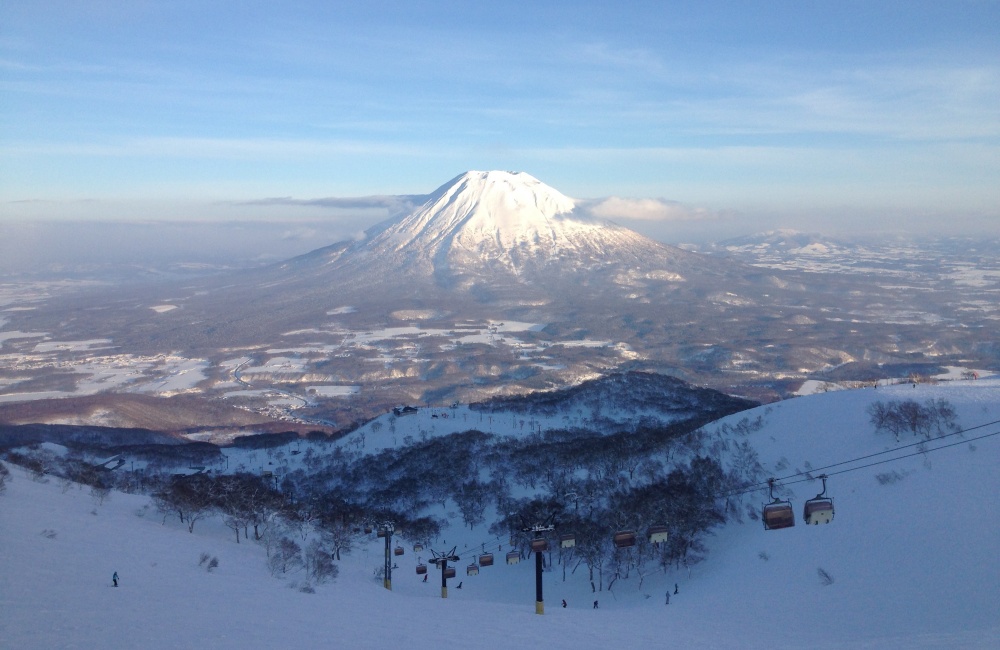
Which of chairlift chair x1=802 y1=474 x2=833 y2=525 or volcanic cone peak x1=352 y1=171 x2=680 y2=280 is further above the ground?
volcanic cone peak x1=352 y1=171 x2=680 y2=280

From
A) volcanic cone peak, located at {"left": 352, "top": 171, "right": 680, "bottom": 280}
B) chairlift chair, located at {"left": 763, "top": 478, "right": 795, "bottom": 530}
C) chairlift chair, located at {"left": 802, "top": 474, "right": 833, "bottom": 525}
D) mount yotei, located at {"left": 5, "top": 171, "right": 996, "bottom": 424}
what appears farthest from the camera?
volcanic cone peak, located at {"left": 352, "top": 171, "right": 680, "bottom": 280}

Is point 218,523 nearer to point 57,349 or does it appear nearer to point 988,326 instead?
point 57,349

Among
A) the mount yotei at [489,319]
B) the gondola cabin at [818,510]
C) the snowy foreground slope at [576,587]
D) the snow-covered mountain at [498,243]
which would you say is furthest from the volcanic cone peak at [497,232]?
the gondola cabin at [818,510]

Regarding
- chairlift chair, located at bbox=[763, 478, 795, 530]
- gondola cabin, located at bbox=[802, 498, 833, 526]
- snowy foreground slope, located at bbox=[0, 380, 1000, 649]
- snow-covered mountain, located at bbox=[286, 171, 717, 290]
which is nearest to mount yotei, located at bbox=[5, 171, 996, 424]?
→ snow-covered mountain, located at bbox=[286, 171, 717, 290]

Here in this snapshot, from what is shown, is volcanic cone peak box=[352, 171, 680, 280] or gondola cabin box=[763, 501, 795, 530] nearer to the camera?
gondola cabin box=[763, 501, 795, 530]

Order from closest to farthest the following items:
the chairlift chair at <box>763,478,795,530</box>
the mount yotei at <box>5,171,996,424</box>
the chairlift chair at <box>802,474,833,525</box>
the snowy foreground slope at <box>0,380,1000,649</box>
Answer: the snowy foreground slope at <box>0,380,1000,649</box> → the chairlift chair at <box>802,474,833,525</box> → the chairlift chair at <box>763,478,795,530</box> → the mount yotei at <box>5,171,996,424</box>

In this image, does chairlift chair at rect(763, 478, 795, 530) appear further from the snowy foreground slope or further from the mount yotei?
the mount yotei

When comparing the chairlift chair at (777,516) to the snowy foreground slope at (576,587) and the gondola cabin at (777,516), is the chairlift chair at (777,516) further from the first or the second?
the snowy foreground slope at (576,587)
